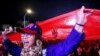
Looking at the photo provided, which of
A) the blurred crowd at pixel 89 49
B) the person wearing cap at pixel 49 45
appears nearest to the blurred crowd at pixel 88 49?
the blurred crowd at pixel 89 49

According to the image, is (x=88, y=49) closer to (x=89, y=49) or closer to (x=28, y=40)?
(x=89, y=49)

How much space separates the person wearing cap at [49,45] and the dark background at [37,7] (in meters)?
31.9

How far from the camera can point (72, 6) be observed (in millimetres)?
42844

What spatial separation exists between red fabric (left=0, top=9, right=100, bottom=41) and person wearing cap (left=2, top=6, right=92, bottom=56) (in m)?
1.04

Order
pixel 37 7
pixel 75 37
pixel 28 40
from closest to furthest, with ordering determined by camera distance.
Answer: pixel 75 37, pixel 28 40, pixel 37 7

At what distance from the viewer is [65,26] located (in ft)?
19.1

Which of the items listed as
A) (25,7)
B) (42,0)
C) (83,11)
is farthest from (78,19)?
(42,0)

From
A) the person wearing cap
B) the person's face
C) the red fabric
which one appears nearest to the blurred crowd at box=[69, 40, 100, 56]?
the red fabric

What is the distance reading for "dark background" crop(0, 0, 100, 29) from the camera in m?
37.9

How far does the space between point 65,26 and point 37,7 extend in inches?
1605

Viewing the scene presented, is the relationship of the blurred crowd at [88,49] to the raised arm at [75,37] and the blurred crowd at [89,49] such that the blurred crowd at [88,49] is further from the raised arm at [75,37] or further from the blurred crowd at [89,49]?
the raised arm at [75,37]

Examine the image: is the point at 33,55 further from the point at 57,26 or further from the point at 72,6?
the point at 72,6

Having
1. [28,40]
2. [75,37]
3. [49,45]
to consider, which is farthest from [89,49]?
[75,37]

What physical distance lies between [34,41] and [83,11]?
99cm
